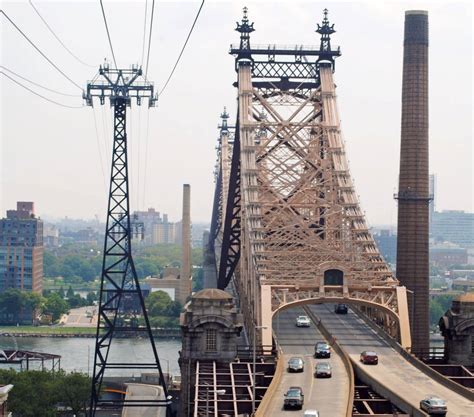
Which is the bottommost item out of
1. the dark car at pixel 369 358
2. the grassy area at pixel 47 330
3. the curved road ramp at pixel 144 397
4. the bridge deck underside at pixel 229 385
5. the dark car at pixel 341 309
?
the grassy area at pixel 47 330

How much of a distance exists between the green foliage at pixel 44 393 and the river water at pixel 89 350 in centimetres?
3392

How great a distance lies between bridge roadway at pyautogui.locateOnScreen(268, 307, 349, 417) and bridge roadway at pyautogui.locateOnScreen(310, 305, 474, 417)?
1.29 meters

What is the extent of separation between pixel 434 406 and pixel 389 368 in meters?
12.8

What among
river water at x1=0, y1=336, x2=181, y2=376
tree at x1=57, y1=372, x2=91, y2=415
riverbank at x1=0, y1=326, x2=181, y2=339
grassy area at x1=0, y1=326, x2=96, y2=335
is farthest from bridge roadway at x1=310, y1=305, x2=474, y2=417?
grassy area at x1=0, y1=326, x2=96, y2=335

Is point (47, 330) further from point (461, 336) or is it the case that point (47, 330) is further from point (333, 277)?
point (461, 336)

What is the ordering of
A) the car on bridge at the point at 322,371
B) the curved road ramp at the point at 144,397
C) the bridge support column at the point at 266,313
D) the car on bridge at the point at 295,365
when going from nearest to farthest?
1. the car on bridge at the point at 322,371
2. the car on bridge at the point at 295,365
3. the bridge support column at the point at 266,313
4. the curved road ramp at the point at 144,397

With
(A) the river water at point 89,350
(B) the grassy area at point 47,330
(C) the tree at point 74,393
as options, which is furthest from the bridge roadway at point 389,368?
(B) the grassy area at point 47,330

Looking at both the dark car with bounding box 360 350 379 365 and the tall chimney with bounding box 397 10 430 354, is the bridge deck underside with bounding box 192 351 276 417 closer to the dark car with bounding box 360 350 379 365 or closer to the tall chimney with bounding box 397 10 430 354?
the dark car with bounding box 360 350 379 365

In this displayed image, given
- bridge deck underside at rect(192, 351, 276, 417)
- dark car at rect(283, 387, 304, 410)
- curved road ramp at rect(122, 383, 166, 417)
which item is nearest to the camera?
dark car at rect(283, 387, 304, 410)

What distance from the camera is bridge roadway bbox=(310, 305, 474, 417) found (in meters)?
48.2

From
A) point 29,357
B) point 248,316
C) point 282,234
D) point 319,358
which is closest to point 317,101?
point 282,234

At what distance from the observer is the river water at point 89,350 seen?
5423 inches

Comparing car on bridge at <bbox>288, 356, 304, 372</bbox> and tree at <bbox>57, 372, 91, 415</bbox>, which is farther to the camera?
tree at <bbox>57, 372, 91, 415</bbox>

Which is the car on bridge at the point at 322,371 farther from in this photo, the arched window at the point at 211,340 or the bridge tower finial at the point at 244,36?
the bridge tower finial at the point at 244,36
